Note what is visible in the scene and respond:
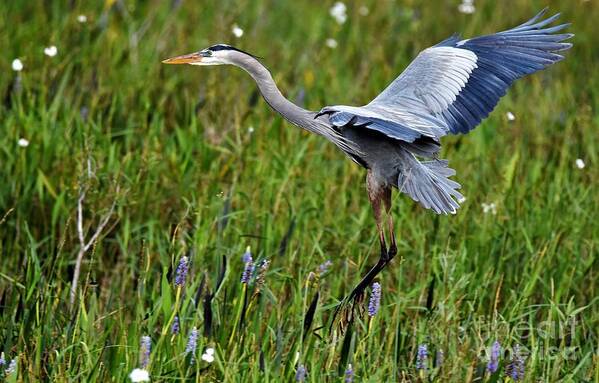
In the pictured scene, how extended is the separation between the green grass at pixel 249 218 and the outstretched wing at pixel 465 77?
0.45 m

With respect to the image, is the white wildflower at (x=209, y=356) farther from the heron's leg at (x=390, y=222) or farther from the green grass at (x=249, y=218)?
the heron's leg at (x=390, y=222)

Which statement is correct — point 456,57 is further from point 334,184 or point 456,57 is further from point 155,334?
point 155,334

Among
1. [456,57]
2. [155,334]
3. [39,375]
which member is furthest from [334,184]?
[39,375]

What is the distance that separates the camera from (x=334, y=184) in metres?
4.90

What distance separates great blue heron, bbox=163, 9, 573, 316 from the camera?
11.8 ft

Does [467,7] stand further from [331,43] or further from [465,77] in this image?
[465,77]

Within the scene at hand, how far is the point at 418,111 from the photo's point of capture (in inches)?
149

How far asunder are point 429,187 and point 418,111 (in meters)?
0.28

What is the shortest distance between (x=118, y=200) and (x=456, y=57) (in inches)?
54.0

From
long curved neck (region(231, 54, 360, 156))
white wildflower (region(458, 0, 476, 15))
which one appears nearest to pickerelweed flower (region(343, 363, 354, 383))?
long curved neck (region(231, 54, 360, 156))

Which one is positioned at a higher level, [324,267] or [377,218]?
[377,218]

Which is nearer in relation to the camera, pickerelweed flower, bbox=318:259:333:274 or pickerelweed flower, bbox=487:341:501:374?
pickerelweed flower, bbox=487:341:501:374

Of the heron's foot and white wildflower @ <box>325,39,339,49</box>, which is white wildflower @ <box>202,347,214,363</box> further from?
white wildflower @ <box>325,39,339,49</box>

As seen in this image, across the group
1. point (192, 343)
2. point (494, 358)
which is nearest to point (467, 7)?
point (494, 358)
